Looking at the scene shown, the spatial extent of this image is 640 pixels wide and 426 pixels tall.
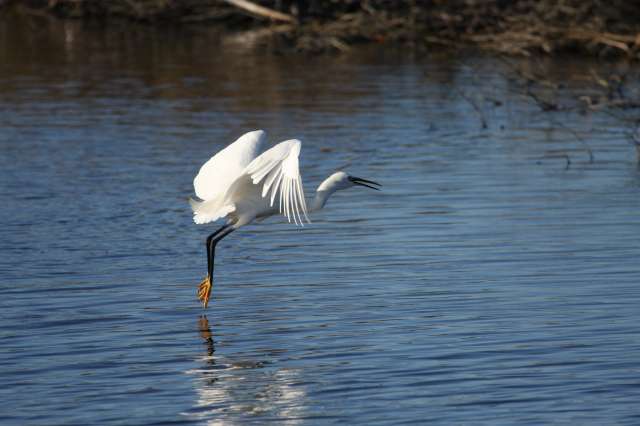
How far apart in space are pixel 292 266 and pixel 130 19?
2159 centimetres

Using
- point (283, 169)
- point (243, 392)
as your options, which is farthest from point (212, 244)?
point (243, 392)

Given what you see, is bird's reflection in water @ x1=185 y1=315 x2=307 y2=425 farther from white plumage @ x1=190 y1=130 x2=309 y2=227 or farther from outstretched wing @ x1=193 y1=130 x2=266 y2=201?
outstretched wing @ x1=193 y1=130 x2=266 y2=201

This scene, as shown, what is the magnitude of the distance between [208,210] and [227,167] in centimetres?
34

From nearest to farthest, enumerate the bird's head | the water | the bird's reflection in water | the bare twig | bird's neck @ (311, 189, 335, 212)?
the bird's reflection in water
the water
bird's neck @ (311, 189, 335, 212)
the bird's head
the bare twig

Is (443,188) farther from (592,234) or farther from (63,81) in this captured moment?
(63,81)

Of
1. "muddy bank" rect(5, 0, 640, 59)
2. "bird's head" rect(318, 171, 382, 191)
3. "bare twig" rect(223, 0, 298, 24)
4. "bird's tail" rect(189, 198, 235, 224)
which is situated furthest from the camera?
"bare twig" rect(223, 0, 298, 24)

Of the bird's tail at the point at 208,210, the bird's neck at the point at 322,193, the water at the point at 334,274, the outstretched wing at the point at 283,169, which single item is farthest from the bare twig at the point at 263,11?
the outstretched wing at the point at 283,169

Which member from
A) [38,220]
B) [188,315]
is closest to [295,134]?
[38,220]

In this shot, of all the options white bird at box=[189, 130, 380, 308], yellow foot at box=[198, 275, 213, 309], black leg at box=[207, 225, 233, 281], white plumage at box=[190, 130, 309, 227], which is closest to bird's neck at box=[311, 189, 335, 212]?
white bird at box=[189, 130, 380, 308]

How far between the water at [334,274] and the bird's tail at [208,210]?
469 millimetres

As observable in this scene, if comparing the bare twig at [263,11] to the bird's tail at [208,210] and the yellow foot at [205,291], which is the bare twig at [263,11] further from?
the yellow foot at [205,291]

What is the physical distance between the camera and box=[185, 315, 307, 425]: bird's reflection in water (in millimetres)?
6504

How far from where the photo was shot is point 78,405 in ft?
21.7

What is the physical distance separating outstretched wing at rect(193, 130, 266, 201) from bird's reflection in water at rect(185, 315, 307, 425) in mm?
2006
